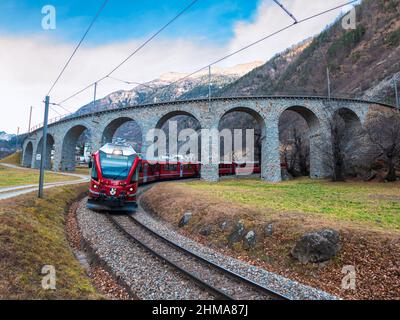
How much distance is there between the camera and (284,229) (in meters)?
9.23

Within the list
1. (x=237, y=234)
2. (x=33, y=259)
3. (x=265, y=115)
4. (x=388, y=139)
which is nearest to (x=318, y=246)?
(x=237, y=234)

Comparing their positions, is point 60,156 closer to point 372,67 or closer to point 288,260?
point 288,260

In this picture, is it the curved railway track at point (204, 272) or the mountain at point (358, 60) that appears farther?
the mountain at point (358, 60)

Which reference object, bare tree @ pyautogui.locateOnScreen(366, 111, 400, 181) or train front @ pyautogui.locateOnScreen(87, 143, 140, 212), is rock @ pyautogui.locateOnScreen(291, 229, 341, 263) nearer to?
train front @ pyautogui.locateOnScreen(87, 143, 140, 212)

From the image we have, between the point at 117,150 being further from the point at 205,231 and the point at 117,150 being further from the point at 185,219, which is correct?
the point at 205,231

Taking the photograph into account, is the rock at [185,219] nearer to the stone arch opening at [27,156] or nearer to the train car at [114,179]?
the train car at [114,179]

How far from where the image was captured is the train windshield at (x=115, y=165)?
14.2m

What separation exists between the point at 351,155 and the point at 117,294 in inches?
1126

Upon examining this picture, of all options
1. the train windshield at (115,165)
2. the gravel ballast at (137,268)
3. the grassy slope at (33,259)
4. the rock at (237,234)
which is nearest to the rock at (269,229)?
the rock at (237,234)

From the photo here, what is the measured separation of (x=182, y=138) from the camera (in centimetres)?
11506

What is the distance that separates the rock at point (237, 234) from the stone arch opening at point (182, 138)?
25156 millimetres

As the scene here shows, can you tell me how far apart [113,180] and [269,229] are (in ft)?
28.0
